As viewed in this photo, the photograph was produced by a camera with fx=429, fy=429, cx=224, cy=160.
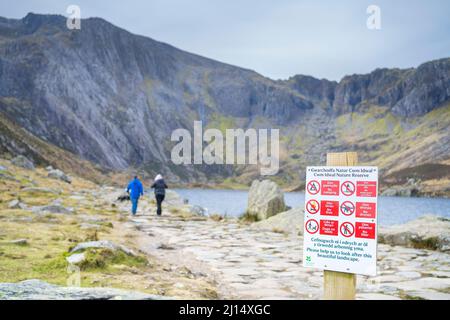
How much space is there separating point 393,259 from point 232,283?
4450mm

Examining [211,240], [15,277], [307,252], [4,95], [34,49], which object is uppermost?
[34,49]

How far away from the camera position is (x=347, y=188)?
464cm

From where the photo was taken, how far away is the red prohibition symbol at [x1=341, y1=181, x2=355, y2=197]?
461 centimetres

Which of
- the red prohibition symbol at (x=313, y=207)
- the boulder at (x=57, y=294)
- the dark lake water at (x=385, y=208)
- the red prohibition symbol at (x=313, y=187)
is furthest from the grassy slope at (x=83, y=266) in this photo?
the dark lake water at (x=385, y=208)

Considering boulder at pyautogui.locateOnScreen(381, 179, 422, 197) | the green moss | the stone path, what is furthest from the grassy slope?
boulder at pyautogui.locateOnScreen(381, 179, 422, 197)

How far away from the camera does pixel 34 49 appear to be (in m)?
190

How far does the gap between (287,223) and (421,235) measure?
5.05m

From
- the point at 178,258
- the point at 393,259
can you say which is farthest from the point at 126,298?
the point at 393,259

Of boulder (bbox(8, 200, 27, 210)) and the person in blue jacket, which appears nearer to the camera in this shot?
boulder (bbox(8, 200, 27, 210))

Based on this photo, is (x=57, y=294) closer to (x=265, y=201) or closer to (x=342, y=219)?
(x=342, y=219)

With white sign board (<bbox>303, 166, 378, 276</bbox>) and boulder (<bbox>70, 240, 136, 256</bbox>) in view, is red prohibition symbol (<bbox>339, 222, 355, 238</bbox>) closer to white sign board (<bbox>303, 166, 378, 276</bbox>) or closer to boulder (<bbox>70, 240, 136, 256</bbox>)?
white sign board (<bbox>303, 166, 378, 276</bbox>)

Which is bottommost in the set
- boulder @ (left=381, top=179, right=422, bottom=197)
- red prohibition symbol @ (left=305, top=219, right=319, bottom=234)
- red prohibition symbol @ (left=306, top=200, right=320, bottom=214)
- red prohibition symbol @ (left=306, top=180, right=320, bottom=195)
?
boulder @ (left=381, top=179, right=422, bottom=197)

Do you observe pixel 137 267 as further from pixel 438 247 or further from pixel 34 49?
pixel 34 49

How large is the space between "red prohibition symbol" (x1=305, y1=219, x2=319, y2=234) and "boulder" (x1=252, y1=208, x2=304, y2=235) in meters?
10.1
